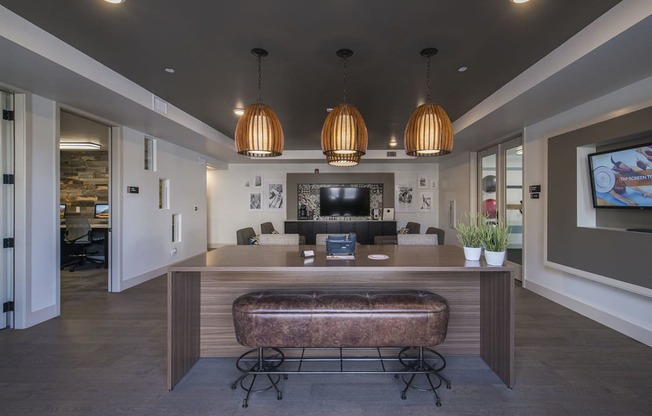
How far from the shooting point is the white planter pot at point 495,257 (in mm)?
2177

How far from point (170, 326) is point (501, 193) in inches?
220

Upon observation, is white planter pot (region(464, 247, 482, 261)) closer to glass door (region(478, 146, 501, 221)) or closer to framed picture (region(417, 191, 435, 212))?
glass door (region(478, 146, 501, 221))

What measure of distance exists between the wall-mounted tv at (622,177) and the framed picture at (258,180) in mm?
7377

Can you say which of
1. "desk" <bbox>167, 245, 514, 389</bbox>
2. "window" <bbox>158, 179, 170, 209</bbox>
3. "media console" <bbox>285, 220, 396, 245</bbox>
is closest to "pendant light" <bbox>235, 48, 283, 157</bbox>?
"desk" <bbox>167, 245, 514, 389</bbox>

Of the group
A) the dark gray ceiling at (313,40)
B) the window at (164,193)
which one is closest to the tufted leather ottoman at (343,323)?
the dark gray ceiling at (313,40)

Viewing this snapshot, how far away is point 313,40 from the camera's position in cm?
268

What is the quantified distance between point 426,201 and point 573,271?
521 cm

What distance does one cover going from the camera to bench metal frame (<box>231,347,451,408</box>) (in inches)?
90.0

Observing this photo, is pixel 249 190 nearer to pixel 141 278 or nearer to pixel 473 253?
pixel 141 278

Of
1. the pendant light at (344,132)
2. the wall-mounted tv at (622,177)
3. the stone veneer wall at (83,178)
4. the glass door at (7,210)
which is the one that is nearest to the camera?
the pendant light at (344,132)

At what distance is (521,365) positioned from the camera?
2.58 meters

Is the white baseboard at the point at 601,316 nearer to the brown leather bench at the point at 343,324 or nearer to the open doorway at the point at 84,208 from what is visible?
the brown leather bench at the point at 343,324

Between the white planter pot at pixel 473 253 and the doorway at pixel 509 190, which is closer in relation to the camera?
the white planter pot at pixel 473 253

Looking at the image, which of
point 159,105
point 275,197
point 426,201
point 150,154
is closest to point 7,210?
point 159,105
